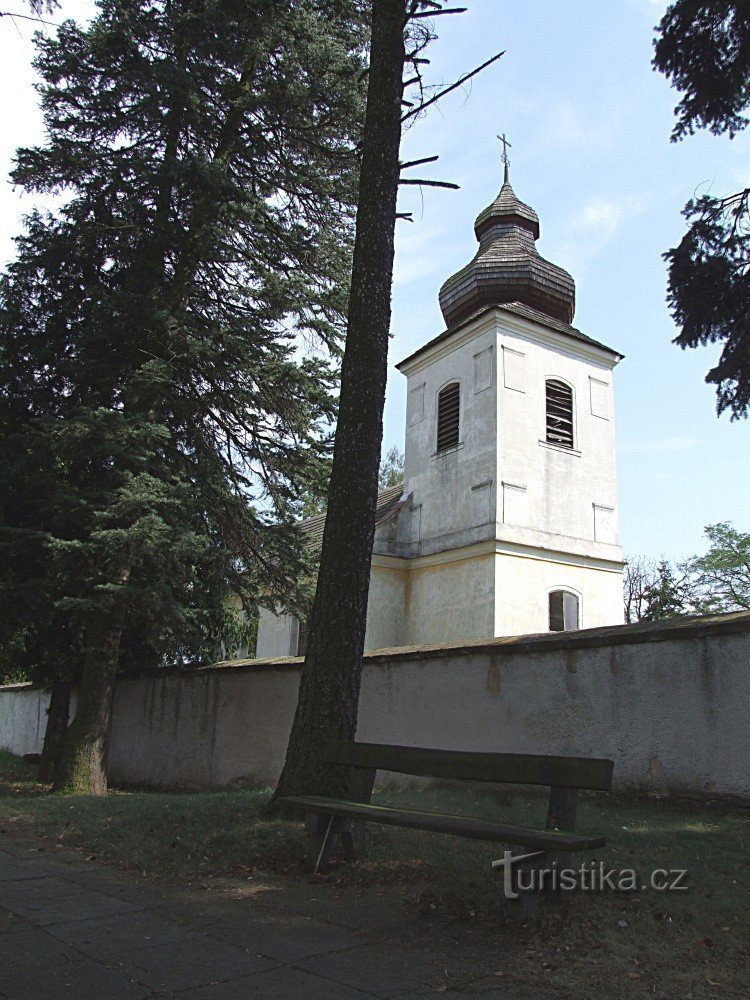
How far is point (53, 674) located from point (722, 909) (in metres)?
12.4

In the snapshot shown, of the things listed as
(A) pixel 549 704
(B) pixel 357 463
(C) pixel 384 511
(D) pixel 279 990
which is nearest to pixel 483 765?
(D) pixel 279 990

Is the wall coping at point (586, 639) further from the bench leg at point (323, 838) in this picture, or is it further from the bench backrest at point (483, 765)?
the bench leg at point (323, 838)

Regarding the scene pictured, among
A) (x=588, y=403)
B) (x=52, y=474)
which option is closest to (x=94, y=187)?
(x=52, y=474)

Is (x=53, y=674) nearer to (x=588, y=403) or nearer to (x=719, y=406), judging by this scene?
(x=719, y=406)

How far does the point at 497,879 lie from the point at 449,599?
17675 mm

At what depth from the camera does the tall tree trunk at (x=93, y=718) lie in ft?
37.4

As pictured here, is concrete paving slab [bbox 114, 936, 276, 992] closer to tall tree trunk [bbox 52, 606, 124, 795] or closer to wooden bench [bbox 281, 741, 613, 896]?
wooden bench [bbox 281, 741, 613, 896]

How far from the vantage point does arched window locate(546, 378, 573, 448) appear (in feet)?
78.2

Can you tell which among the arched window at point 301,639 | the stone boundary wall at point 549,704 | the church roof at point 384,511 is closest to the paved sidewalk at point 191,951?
the stone boundary wall at point 549,704

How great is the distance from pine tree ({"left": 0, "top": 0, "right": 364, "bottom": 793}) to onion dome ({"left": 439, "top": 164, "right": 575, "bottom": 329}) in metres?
12.2

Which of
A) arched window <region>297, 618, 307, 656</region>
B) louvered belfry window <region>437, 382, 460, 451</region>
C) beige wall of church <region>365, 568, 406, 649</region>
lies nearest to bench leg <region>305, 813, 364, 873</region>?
beige wall of church <region>365, 568, 406, 649</region>

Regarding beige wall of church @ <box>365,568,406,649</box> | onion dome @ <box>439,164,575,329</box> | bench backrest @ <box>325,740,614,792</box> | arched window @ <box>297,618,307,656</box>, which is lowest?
bench backrest @ <box>325,740,614,792</box>

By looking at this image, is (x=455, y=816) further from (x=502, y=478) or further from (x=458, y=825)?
(x=502, y=478)

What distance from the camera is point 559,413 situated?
24172mm
